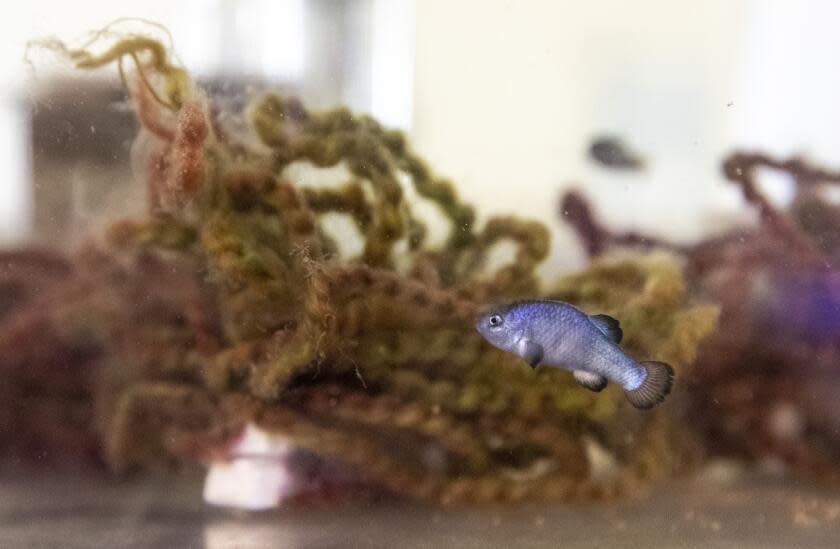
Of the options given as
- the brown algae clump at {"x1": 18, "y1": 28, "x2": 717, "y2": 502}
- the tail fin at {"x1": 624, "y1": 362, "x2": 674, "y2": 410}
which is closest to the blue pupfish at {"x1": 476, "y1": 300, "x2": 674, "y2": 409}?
the tail fin at {"x1": 624, "y1": 362, "x2": 674, "y2": 410}

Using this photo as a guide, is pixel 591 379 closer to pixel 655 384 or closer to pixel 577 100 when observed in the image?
pixel 655 384

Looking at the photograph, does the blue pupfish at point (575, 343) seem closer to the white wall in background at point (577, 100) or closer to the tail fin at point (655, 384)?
the tail fin at point (655, 384)

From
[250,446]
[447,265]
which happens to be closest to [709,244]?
[447,265]

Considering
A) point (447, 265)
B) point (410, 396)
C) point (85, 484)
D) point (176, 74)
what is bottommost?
point (85, 484)

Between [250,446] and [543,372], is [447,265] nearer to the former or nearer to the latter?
[543,372]

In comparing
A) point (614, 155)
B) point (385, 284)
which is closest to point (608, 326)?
point (385, 284)

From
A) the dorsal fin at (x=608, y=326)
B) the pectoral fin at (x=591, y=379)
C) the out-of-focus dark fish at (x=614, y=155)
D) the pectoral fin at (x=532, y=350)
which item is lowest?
the pectoral fin at (x=591, y=379)

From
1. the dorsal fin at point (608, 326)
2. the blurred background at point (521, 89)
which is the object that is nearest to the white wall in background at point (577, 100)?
the blurred background at point (521, 89)
